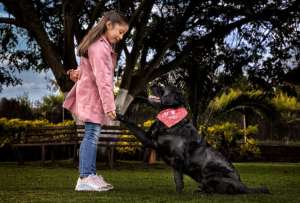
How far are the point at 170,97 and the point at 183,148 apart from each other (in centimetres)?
59

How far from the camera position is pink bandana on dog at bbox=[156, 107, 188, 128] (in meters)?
6.40

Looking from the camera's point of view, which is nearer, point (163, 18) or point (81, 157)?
point (81, 157)

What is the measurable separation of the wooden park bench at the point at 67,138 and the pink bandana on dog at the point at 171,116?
31.9 feet

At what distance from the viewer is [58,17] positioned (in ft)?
64.5

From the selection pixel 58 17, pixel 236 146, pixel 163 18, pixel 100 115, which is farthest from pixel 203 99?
pixel 100 115

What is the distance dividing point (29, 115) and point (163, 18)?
10.1 meters

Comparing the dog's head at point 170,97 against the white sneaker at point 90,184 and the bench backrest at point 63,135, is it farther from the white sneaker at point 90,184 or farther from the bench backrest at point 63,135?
the bench backrest at point 63,135

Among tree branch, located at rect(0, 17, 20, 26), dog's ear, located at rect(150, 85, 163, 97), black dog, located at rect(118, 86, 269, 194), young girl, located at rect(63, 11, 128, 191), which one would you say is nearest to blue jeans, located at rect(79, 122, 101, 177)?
young girl, located at rect(63, 11, 128, 191)

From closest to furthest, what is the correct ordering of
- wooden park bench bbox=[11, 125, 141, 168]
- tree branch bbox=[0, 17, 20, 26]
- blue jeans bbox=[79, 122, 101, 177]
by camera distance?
blue jeans bbox=[79, 122, 101, 177]
wooden park bench bbox=[11, 125, 141, 168]
tree branch bbox=[0, 17, 20, 26]

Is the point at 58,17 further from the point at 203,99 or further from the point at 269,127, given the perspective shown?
the point at 269,127

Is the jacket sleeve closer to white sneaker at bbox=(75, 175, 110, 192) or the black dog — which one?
the black dog

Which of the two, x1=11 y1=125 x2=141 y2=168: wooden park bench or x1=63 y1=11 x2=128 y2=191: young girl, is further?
x1=11 y1=125 x2=141 y2=168: wooden park bench

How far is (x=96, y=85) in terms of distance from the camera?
674cm

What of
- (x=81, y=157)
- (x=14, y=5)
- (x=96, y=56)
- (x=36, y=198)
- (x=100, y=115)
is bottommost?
(x=36, y=198)
